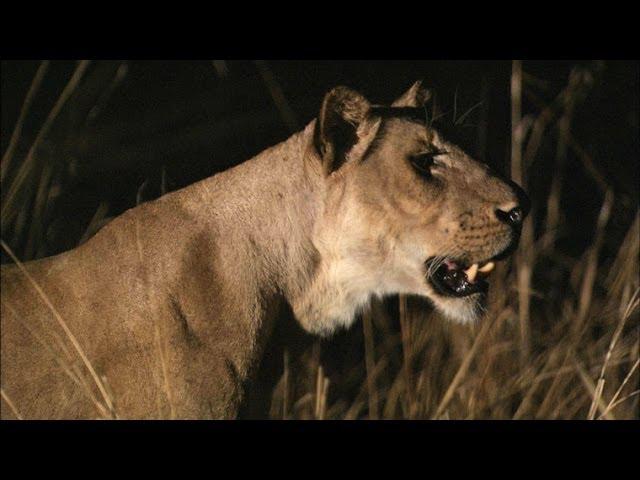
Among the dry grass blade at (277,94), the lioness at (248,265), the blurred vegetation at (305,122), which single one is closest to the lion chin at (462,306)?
the lioness at (248,265)

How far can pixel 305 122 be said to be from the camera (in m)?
4.43

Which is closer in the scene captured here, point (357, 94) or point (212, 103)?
point (357, 94)

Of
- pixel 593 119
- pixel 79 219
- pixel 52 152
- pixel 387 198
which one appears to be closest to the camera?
pixel 387 198

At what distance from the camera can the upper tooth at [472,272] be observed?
3.03 meters

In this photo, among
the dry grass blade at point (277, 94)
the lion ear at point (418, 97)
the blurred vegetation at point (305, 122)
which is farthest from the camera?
the dry grass blade at point (277, 94)

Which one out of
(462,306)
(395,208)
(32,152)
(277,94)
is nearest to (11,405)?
(32,152)

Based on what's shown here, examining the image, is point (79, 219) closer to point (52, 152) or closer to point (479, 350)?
point (52, 152)

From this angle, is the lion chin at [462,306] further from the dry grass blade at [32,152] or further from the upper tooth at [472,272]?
the dry grass blade at [32,152]

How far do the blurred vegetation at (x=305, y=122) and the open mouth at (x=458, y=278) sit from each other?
35 cm

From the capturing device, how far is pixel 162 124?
4.27 meters

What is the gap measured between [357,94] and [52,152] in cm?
130

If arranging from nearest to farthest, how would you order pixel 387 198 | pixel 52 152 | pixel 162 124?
pixel 387 198, pixel 52 152, pixel 162 124

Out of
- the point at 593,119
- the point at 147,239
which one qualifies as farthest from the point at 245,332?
the point at 593,119

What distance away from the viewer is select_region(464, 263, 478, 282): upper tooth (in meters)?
3.03
